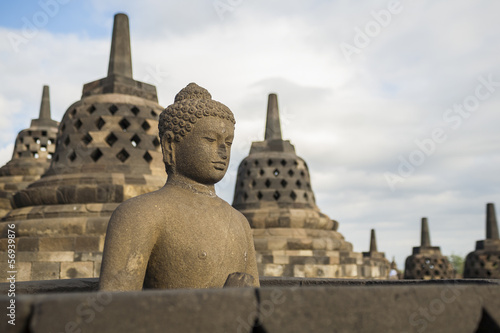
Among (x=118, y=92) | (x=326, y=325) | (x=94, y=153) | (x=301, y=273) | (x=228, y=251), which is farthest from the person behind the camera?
(x=301, y=273)

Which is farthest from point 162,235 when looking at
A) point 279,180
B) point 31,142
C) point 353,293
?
point 31,142

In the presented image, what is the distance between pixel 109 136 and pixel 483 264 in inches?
561

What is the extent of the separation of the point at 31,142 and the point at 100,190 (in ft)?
28.6

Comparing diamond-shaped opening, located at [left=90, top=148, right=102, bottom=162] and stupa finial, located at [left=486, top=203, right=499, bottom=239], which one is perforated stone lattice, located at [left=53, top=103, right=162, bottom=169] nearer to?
diamond-shaped opening, located at [left=90, top=148, right=102, bottom=162]

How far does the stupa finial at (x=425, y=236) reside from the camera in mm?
21516

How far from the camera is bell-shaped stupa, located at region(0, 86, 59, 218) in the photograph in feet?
44.4

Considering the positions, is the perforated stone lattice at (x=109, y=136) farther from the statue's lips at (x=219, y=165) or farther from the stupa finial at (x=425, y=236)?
the stupa finial at (x=425, y=236)

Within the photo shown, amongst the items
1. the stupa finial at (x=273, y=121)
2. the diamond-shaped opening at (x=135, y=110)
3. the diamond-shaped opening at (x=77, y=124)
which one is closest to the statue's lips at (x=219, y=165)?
the diamond-shaped opening at (x=135, y=110)

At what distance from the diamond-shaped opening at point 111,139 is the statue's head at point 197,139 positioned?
4954mm

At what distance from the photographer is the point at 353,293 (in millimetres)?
1868

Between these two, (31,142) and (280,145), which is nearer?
(280,145)

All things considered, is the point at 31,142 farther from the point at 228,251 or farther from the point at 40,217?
the point at 228,251

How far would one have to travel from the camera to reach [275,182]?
12688mm

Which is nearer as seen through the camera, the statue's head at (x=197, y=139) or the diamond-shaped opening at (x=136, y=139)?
the statue's head at (x=197, y=139)
